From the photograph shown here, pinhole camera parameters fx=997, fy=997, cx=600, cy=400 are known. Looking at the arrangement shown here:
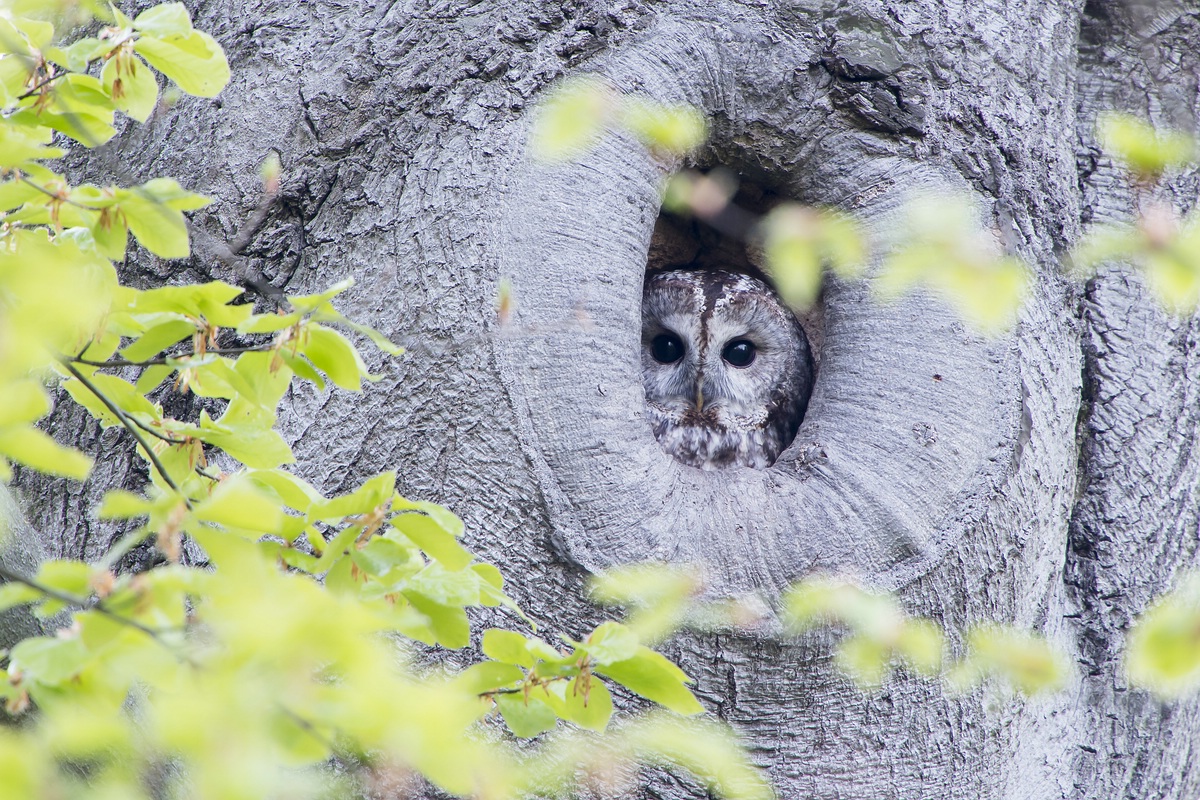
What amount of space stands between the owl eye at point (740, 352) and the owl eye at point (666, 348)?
5.7 inches

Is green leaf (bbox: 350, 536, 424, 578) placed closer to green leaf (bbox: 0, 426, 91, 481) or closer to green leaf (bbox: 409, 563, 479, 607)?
green leaf (bbox: 409, 563, 479, 607)

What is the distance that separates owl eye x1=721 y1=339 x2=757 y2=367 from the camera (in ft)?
10.1

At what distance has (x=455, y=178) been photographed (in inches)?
63.4

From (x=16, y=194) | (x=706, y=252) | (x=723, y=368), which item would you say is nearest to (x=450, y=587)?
(x=16, y=194)

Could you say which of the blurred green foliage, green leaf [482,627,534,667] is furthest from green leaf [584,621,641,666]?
green leaf [482,627,534,667]

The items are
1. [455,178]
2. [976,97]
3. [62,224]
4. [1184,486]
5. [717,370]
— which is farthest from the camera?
[717,370]

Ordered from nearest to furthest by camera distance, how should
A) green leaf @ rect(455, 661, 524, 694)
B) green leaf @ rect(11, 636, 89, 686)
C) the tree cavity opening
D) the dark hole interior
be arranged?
green leaf @ rect(11, 636, 89, 686) → green leaf @ rect(455, 661, 524, 694) → the dark hole interior → the tree cavity opening

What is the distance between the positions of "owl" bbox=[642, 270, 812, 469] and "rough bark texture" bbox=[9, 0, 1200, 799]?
971 mm

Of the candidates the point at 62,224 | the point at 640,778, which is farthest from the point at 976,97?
the point at 62,224

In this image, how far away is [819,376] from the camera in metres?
1.88

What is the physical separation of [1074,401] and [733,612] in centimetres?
84

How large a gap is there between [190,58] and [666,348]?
218cm

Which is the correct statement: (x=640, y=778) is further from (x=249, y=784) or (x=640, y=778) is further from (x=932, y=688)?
(x=249, y=784)

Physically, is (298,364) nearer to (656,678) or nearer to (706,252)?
(656,678)
